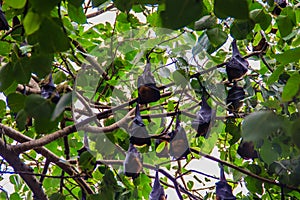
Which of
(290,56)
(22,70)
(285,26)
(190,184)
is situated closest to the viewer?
(290,56)

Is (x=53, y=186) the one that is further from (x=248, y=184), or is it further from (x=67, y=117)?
(x=248, y=184)

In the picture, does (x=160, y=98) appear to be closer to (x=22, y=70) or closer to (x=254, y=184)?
(x=254, y=184)

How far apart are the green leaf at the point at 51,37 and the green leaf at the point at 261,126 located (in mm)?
263

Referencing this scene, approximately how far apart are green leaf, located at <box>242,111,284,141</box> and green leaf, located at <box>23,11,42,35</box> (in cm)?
30

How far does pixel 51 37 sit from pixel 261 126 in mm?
294

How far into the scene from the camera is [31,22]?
21.2 inches

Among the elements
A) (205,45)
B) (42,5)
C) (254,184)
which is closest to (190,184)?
(254,184)

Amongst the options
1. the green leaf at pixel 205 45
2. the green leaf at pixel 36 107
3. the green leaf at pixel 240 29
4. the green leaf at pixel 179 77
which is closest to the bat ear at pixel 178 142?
the green leaf at pixel 179 77

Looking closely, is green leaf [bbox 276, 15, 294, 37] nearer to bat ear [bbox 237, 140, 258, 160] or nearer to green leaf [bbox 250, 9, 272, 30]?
green leaf [bbox 250, 9, 272, 30]

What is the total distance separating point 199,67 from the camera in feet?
4.40

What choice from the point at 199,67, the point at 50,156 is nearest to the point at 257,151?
the point at 199,67

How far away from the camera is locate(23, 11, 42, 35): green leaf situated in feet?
1.76

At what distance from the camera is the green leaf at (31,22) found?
54cm

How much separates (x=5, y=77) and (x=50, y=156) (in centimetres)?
59
